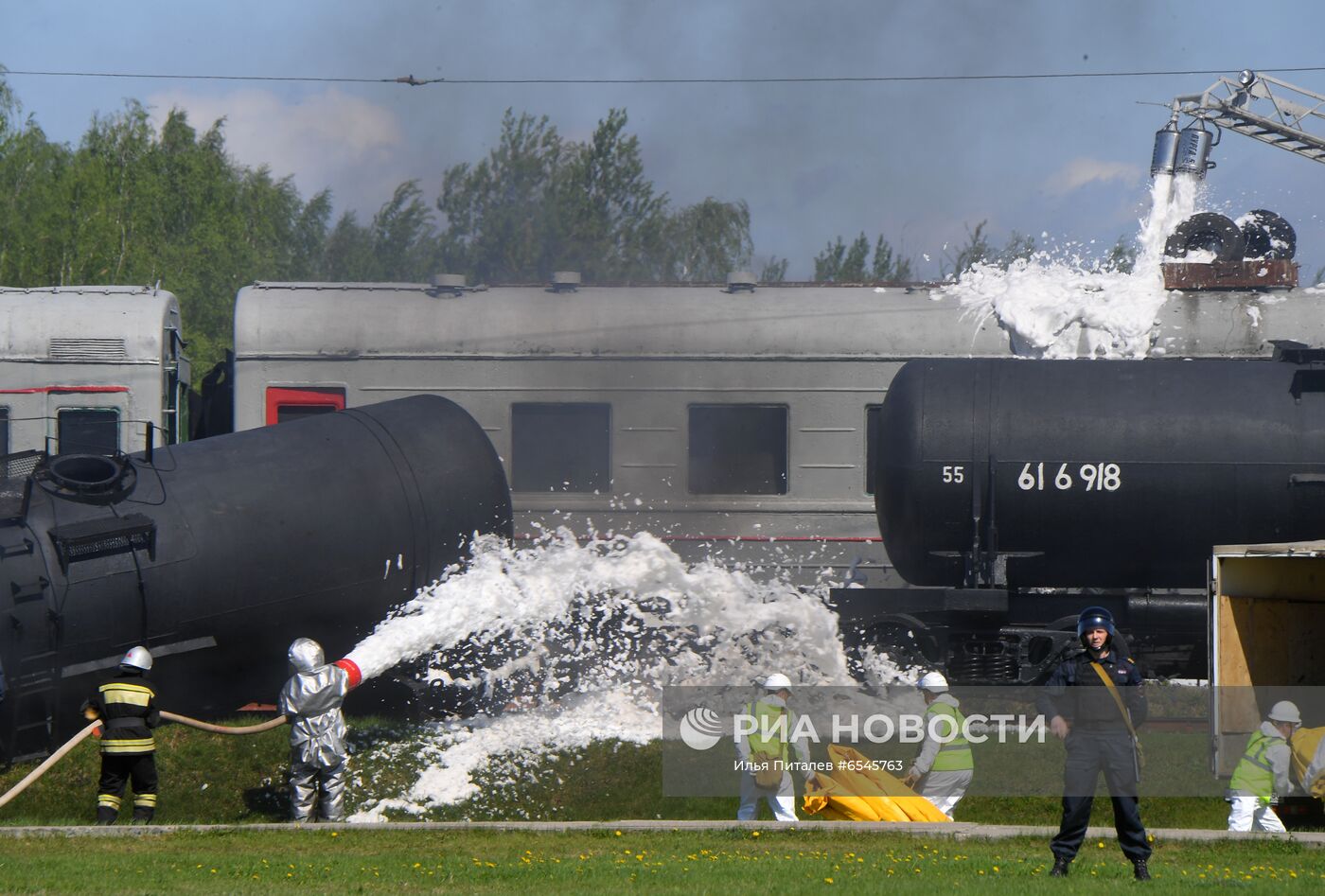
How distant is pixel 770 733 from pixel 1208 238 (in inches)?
323

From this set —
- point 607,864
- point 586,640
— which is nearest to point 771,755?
point 607,864

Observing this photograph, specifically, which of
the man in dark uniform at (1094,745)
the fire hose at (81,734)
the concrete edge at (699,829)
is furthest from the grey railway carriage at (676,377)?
the man in dark uniform at (1094,745)

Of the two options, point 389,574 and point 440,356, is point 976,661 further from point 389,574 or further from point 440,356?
point 440,356

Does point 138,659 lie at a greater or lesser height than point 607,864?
greater

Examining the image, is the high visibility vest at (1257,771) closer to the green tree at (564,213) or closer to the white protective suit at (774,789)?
the white protective suit at (774,789)

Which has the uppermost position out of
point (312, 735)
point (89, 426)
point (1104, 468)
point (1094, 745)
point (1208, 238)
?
point (1208, 238)

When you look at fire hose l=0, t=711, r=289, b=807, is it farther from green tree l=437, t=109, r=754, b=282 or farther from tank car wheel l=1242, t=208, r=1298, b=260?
green tree l=437, t=109, r=754, b=282

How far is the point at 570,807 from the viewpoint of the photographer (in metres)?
11.8

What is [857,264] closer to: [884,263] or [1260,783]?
[884,263]

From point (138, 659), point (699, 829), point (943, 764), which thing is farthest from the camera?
point (138, 659)

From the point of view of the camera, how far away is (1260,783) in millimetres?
10367

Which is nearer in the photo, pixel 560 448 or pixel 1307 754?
pixel 1307 754

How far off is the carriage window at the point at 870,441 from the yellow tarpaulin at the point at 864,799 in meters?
4.61

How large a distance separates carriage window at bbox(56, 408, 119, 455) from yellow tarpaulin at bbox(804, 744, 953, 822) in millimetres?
8948
